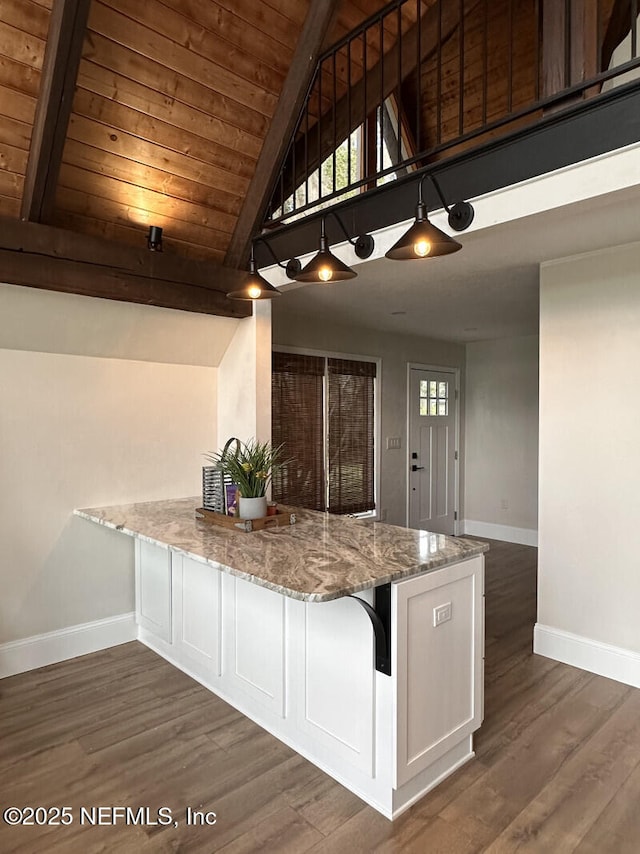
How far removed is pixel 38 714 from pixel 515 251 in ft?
11.4

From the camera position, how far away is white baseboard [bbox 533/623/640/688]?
115 inches

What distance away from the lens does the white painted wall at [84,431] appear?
3.01 m

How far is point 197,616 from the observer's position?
289 cm

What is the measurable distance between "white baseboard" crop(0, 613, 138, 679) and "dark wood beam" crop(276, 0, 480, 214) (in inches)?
115

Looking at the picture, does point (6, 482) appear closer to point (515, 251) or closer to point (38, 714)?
point (38, 714)

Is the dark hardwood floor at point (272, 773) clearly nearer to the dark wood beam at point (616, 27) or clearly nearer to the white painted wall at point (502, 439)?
the white painted wall at point (502, 439)

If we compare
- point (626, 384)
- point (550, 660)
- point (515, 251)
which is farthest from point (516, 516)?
point (515, 251)

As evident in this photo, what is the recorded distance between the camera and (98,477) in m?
3.34

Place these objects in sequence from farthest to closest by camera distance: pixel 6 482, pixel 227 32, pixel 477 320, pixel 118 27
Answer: pixel 477 320, pixel 6 482, pixel 227 32, pixel 118 27

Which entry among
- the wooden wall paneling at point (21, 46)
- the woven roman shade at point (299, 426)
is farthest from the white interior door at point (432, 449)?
the wooden wall paneling at point (21, 46)

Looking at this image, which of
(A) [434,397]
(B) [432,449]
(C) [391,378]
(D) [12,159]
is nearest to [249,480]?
(D) [12,159]

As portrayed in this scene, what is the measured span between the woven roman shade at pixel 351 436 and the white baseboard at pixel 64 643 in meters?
2.30

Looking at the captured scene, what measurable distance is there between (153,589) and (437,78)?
3.31m

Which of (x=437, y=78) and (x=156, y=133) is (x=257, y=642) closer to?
(x=156, y=133)
